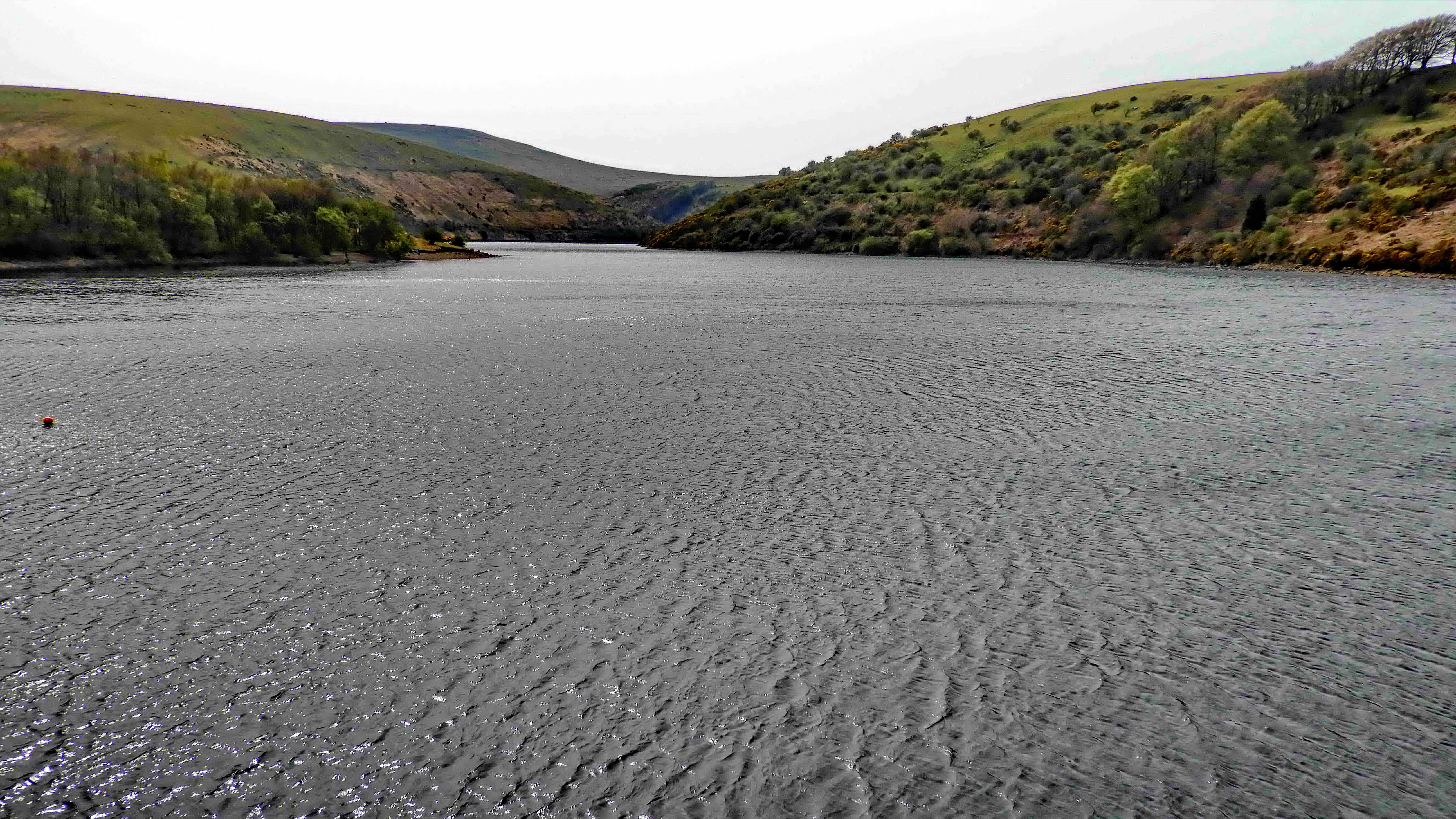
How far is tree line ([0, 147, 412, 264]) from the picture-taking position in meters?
71.9

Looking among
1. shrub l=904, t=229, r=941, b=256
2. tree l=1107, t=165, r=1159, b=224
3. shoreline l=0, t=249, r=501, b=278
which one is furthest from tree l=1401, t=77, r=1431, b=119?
shoreline l=0, t=249, r=501, b=278

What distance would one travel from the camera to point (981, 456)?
1648 centimetres

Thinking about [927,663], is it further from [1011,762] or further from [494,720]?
[494,720]

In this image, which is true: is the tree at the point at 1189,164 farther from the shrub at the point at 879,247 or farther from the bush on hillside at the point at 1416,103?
the shrub at the point at 879,247

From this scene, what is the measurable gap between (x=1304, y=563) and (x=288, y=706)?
11.8 m

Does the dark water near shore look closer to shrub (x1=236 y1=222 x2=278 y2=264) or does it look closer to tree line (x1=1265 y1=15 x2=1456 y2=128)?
shrub (x1=236 y1=222 x2=278 y2=264)

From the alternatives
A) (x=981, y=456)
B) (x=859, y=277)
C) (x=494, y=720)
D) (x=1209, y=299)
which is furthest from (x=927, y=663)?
→ (x=859, y=277)

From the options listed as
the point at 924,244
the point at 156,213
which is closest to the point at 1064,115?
the point at 924,244

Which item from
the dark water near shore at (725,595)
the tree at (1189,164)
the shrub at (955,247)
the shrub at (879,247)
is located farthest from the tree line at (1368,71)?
the dark water near shore at (725,595)

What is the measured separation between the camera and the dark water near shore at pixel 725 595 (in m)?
6.92

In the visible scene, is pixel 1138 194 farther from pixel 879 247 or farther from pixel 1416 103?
pixel 879 247

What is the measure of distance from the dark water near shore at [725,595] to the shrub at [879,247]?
100377mm

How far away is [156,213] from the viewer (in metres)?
79.8

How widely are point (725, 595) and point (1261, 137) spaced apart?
103 metres
